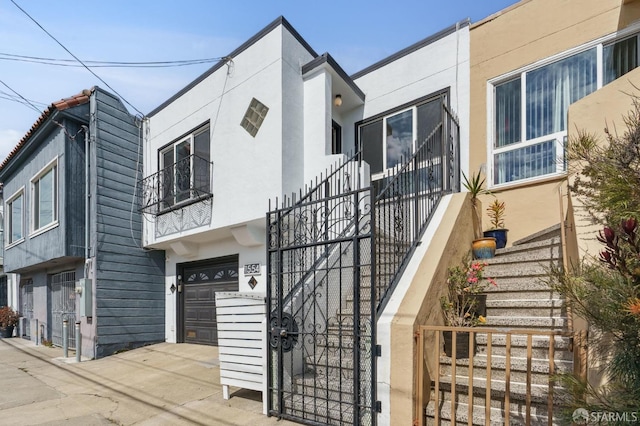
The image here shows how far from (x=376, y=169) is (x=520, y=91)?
9.86ft

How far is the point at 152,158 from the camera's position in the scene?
31.7ft

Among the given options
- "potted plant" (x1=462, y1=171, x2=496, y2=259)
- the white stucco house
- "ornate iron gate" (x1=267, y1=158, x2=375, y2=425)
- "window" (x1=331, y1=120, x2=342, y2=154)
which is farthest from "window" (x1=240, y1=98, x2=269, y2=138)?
"potted plant" (x1=462, y1=171, x2=496, y2=259)

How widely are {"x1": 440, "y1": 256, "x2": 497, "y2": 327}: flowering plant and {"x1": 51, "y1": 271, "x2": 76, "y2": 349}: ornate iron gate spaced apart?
32.6 ft

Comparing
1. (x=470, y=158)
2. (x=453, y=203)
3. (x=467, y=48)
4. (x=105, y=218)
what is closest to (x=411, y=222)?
(x=453, y=203)

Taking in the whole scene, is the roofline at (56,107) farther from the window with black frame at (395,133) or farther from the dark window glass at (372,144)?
the window with black frame at (395,133)

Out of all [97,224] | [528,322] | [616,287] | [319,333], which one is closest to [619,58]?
[528,322]

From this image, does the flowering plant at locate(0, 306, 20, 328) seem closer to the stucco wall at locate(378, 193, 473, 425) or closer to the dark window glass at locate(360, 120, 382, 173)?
the dark window glass at locate(360, 120, 382, 173)

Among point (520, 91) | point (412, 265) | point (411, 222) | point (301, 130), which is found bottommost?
point (412, 265)

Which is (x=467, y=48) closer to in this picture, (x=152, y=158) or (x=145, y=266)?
(x=152, y=158)

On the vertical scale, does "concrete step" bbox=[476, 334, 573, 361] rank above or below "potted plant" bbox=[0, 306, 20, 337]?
above

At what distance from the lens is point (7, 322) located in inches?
523

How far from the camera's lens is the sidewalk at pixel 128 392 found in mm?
4512

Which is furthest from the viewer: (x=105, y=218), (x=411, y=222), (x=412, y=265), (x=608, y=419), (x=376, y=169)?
(x=105, y=218)

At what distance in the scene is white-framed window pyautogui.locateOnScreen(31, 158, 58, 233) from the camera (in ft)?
31.5
